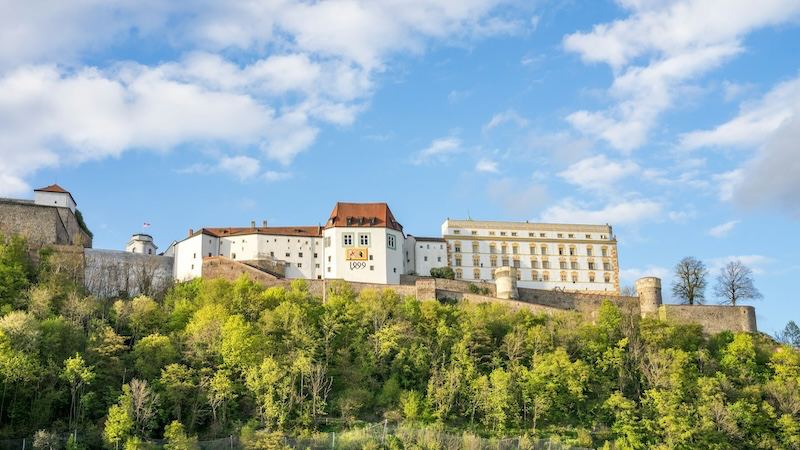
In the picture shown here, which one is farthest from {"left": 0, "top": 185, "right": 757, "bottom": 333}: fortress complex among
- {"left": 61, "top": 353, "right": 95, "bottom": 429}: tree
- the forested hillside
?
{"left": 61, "top": 353, "right": 95, "bottom": 429}: tree

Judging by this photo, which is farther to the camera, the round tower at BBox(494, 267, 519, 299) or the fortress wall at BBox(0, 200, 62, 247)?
the round tower at BBox(494, 267, 519, 299)

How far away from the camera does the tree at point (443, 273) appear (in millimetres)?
85000

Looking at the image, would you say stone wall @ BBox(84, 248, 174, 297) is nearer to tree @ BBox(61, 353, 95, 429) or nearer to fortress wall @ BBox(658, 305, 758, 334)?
tree @ BBox(61, 353, 95, 429)

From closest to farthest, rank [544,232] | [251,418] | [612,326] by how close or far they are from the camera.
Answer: [251,418]
[612,326]
[544,232]

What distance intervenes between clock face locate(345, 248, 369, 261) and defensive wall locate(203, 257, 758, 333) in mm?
3807

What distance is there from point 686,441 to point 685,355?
8.57m

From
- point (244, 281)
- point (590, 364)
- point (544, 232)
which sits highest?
point (544, 232)

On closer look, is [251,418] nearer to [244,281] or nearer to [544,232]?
[244,281]

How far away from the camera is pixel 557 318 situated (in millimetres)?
72438

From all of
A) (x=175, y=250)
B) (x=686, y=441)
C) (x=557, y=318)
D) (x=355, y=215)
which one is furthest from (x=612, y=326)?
(x=175, y=250)

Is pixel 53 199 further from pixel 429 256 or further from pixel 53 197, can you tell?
pixel 429 256

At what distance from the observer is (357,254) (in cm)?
8250

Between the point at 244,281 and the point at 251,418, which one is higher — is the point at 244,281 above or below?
above

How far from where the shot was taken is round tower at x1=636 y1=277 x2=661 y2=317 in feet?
257
